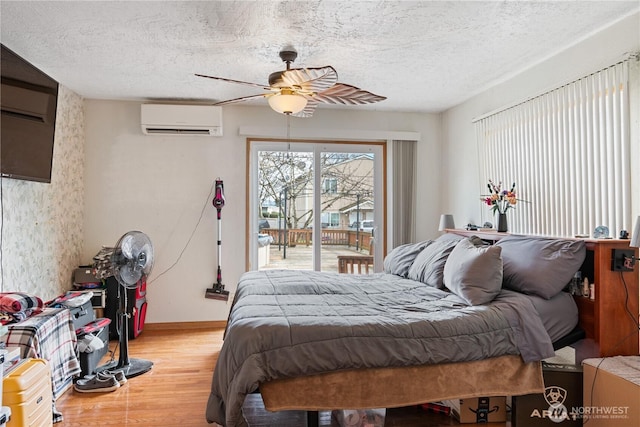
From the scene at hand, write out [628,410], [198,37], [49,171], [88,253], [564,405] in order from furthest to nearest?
[88,253], [49,171], [198,37], [564,405], [628,410]

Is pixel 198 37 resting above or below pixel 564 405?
above

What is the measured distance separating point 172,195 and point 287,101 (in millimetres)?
2317

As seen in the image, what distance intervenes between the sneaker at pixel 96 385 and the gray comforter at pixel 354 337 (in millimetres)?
1188

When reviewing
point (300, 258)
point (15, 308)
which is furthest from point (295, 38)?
point (300, 258)

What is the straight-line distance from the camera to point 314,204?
15.5ft

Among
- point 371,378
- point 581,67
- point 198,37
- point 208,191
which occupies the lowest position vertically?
point 371,378

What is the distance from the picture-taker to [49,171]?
326 cm

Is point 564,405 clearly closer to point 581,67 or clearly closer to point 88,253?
point 581,67

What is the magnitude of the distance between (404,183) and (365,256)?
39.2 inches

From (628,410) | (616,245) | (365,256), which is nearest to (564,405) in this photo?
(628,410)

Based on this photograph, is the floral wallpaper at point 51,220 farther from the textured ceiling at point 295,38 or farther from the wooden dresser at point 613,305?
the wooden dresser at point 613,305

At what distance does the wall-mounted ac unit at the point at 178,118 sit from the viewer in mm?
4156

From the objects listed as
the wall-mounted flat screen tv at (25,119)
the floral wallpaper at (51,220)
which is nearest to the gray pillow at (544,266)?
the wall-mounted flat screen tv at (25,119)

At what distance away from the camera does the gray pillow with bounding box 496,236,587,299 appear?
237 centimetres
